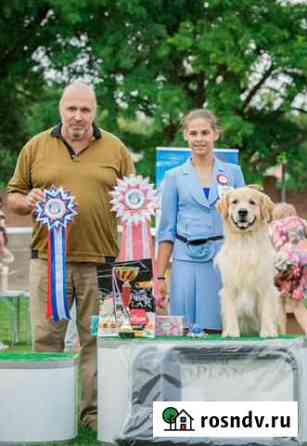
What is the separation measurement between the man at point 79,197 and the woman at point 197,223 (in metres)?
0.32

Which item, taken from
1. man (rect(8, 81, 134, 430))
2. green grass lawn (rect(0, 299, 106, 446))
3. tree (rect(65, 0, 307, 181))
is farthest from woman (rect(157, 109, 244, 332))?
tree (rect(65, 0, 307, 181))

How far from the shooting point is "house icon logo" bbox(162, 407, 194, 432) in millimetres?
4023

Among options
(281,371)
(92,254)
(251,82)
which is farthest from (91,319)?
(251,82)

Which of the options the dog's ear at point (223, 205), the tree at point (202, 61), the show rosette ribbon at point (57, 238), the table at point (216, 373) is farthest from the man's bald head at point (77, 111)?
the tree at point (202, 61)

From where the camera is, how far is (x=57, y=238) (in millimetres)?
4770

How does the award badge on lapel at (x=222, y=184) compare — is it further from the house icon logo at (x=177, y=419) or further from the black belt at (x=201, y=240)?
the house icon logo at (x=177, y=419)

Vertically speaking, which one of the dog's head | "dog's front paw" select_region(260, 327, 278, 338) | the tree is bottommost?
"dog's front paw" select_region(260, 327, 278, 338)

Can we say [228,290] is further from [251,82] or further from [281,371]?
[251,82]

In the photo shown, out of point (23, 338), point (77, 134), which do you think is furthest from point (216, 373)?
point (23, 338)

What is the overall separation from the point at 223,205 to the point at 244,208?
10 centimetres

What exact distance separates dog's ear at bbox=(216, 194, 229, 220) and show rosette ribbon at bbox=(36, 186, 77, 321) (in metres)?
0.75

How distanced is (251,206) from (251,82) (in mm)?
14970

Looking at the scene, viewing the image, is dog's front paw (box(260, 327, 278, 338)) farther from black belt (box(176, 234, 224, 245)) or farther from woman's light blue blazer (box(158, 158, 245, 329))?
black belt (box(176, 234, 224, 245))

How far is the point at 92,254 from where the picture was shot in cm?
490
